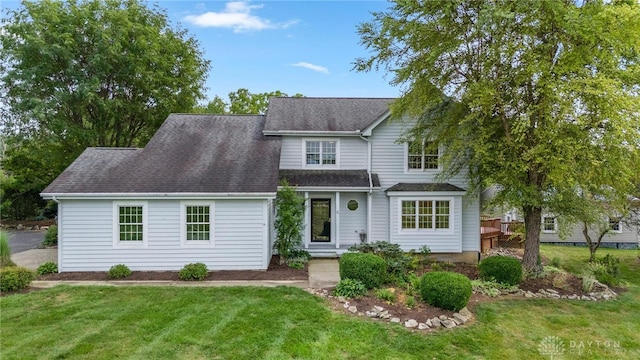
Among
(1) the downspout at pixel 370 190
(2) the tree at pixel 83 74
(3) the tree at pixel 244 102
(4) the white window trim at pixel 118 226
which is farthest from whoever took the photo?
(3) the tree at pixel 244 102

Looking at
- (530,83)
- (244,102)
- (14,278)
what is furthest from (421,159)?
(244,102)

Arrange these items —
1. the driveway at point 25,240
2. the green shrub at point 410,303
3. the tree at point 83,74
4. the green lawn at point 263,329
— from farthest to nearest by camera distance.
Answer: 1. the tree at point 83,74
2. the driveway at point 25,240
3. the green shrub at point 410,303
4. the green lawn at point 263,329

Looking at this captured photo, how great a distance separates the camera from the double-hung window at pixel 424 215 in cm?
1325

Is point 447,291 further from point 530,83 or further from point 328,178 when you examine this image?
point 328,178

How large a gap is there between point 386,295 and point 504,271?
12.7 feet

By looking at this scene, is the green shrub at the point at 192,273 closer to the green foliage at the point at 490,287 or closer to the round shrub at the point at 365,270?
the round shrub at the point at 365,270

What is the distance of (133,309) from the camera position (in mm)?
7570

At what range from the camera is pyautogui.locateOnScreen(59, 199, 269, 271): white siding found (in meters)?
10.5

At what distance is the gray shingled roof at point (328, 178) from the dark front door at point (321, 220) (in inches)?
42.1

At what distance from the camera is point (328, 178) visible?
44.4 feet

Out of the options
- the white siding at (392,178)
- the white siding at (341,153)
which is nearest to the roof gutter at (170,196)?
the white siding at (341,153)

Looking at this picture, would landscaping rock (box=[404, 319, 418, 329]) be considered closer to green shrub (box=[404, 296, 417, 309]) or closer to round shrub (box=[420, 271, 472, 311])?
green shrub (box=[404, 296, 417, 309])

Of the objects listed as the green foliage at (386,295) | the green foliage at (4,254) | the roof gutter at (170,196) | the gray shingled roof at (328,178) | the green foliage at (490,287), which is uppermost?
the gray shingled roof at (328,178)

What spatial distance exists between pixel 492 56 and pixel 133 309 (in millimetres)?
11279
